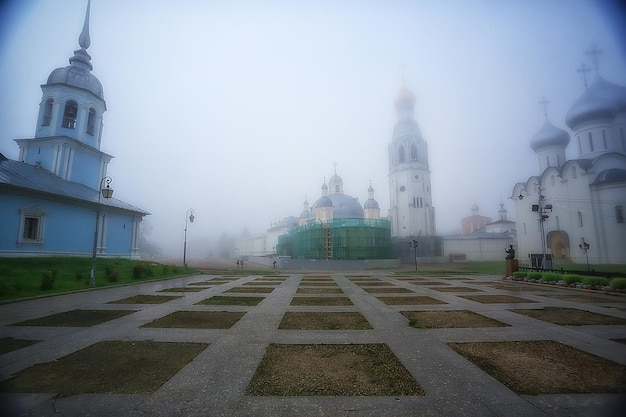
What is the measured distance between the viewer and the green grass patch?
11.7 metres

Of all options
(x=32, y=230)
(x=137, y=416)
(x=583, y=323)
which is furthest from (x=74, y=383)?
(x=32, y=230)

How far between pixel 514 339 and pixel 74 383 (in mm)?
7516

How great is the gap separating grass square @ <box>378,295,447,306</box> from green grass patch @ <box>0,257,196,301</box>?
43.1 feet

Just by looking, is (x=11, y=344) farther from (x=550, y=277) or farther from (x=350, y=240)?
(x=350, y=240)

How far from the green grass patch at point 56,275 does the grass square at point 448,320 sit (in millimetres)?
13323

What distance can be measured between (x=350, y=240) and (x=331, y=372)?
39573 millimetres

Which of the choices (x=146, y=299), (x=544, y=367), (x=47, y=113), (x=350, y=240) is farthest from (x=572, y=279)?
(x=47, y=113)

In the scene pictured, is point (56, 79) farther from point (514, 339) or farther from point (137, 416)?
point (514, 339)

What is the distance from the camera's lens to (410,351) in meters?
5.19

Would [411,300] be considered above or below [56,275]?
below

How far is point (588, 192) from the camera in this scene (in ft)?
108

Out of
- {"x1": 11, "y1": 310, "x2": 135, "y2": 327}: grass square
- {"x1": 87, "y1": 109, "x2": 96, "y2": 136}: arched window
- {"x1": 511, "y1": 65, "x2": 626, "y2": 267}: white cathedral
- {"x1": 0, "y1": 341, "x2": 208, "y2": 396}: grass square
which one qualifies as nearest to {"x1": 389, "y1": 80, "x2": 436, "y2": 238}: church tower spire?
{"x1": 511, "y1": 65, "x2": 626, "y2": 267}: white cathedral

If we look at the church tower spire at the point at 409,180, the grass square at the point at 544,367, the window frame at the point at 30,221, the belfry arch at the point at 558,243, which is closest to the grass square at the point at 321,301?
the grass square at the point at 544,367

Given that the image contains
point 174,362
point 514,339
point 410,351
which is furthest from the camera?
point 514,339
